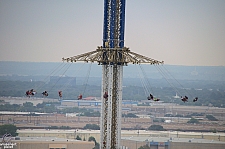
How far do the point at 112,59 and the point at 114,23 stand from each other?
0.78 m

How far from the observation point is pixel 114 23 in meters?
16.8

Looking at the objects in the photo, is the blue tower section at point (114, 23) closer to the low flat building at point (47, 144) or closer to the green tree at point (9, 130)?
the low flat building at point (47, 144)

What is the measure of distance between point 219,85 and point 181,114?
47.5 ft

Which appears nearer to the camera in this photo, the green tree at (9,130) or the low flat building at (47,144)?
the low flat building at (47,144)

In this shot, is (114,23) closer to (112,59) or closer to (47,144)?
(112,59)

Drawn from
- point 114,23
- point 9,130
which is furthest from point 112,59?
point 9,130

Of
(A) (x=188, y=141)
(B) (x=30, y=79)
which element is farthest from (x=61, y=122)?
(B) (x=30, y=79)

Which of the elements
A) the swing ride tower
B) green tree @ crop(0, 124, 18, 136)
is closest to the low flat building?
green tree @ crop(0, 124, 18, 136)

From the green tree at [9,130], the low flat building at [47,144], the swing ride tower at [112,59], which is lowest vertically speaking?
the low flat building at [47,144]

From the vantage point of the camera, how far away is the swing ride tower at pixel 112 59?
16828 mm

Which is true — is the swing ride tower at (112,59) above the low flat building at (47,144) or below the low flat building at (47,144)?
above

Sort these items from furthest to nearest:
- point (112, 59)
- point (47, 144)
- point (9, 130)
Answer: point (9, 130), point (47, 144), point (112, 59)

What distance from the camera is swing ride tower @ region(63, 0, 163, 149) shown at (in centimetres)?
1683

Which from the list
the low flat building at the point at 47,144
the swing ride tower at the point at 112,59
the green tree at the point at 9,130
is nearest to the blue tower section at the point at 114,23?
the swing ride tower at the point at 112,59
